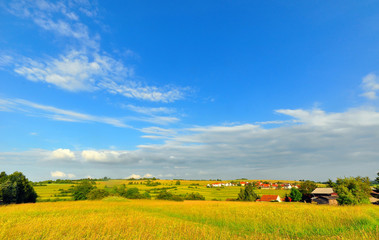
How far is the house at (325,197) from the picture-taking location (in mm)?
58566

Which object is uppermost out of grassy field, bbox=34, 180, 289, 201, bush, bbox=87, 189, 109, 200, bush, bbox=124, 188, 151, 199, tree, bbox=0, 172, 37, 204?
tree, bbox=0, 172, 37, 204

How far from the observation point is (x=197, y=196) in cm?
7031

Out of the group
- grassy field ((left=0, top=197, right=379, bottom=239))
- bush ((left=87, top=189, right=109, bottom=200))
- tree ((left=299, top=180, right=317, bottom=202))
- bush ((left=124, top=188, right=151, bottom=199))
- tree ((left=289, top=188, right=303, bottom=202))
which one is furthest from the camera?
tree ((left=299, top=180, right=317, bottom=202))

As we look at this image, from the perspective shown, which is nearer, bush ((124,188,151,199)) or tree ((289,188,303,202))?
bush ((124,188,151,199))

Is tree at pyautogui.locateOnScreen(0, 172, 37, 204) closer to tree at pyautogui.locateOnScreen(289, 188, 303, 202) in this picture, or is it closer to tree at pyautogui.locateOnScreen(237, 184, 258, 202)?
tree at pyautogui.locateOnScreen(237, 184, 258, 202)

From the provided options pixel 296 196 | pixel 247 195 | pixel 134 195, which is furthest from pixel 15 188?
pixel 296 196

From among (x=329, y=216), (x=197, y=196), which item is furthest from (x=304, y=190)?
Result: (x=329, y=216)

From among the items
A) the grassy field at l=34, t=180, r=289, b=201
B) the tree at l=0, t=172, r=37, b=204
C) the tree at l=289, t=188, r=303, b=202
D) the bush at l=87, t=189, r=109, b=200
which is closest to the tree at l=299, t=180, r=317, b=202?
the tree at l=289, t=188, r=303, b=202

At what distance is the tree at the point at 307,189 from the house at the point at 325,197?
4.05 meters

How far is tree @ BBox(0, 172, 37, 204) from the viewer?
44.8 metres

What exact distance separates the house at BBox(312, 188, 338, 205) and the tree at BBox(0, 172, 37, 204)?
84703 mm

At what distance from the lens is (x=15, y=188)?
154ft

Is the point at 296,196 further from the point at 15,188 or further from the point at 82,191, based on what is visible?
the point at 15,188

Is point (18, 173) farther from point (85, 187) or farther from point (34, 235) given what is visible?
point (34, 235)
